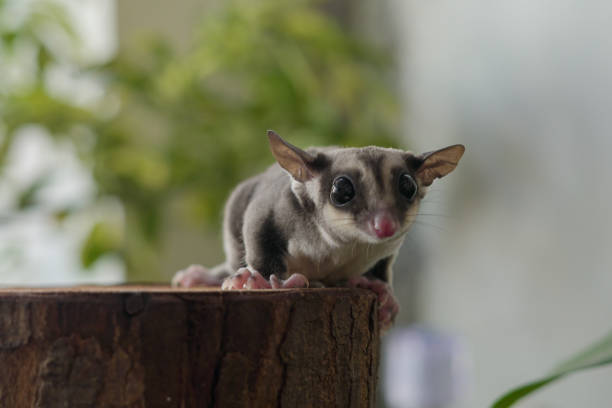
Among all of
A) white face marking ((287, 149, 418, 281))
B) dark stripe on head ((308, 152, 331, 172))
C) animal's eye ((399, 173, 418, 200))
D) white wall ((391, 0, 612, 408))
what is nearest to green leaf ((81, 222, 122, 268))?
white wall ((391, 0, 612, 408))

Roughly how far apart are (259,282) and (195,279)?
1.36 ft

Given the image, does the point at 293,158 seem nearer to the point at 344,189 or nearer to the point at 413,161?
the point at 344,189

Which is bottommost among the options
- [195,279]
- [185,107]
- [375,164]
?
[195,279]

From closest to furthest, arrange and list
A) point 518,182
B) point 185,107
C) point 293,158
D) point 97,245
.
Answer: point 293,158 → point 518,182 → point 97,245 → point 185,107

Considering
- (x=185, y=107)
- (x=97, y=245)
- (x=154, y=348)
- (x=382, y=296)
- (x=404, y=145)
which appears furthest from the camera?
(x=404, y=145)

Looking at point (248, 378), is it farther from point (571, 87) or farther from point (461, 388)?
point (461, 388)

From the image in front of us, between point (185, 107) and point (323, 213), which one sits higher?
point (185, 107)

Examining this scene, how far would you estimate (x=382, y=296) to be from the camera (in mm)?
1595

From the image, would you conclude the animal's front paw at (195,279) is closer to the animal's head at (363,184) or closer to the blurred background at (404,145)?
the animal's head at (363,184)

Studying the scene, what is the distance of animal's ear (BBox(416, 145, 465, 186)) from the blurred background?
125cm

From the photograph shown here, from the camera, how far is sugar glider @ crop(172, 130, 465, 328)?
139cm

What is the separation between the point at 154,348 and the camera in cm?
120

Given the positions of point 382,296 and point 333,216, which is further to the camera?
point 382,296

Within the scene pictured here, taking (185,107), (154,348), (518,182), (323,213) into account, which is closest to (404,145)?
(518,182)
